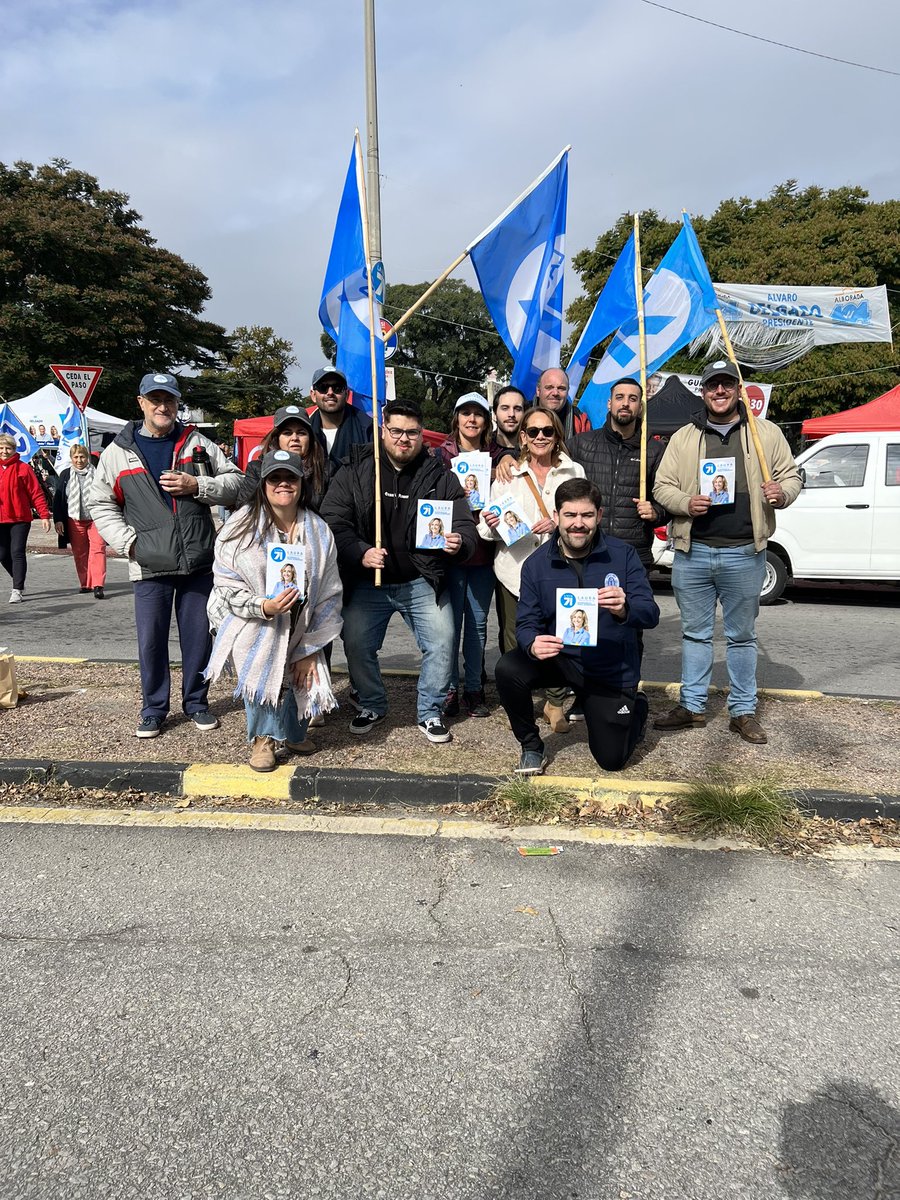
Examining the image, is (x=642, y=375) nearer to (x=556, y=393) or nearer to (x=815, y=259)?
(x=556, y=393)

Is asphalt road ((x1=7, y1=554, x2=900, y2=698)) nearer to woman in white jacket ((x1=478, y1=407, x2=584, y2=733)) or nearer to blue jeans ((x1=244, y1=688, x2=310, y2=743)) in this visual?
woman in white jacket ((x1=478, y1=407, x2=584, y2=733))

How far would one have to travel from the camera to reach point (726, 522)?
4617 millimetres

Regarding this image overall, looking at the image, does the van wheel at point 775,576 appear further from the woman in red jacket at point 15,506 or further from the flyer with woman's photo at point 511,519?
the woman in red jacket at point 15,506

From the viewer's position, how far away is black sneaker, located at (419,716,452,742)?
4.62 meters

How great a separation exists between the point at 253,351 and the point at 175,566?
3218 cm

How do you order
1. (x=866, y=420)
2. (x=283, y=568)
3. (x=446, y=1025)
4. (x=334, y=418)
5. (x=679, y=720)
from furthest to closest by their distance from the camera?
(x=866, y=420)
(x=334, y=418)
(x=679, y=720)
(x=283, y=568)
(x=446, y=1025)

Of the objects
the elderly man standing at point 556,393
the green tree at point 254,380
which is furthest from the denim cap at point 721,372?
the green tree at point 254,380

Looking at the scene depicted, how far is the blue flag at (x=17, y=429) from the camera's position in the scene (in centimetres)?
2044

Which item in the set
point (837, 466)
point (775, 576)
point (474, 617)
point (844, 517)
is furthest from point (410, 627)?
point (837, 466)

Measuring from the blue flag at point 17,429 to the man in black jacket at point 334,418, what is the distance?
707 inches

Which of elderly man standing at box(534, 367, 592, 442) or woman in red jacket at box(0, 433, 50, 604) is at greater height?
elderly man standing at box(534, 367, 592, 442)

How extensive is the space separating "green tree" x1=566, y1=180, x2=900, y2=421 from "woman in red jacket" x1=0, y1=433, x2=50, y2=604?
19549 mm

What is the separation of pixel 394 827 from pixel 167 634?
1.93 metres

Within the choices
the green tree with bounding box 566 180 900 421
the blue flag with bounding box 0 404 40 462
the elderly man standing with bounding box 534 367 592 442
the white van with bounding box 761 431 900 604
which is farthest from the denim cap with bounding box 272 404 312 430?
the green tree with bounding box 566 180 900 421
